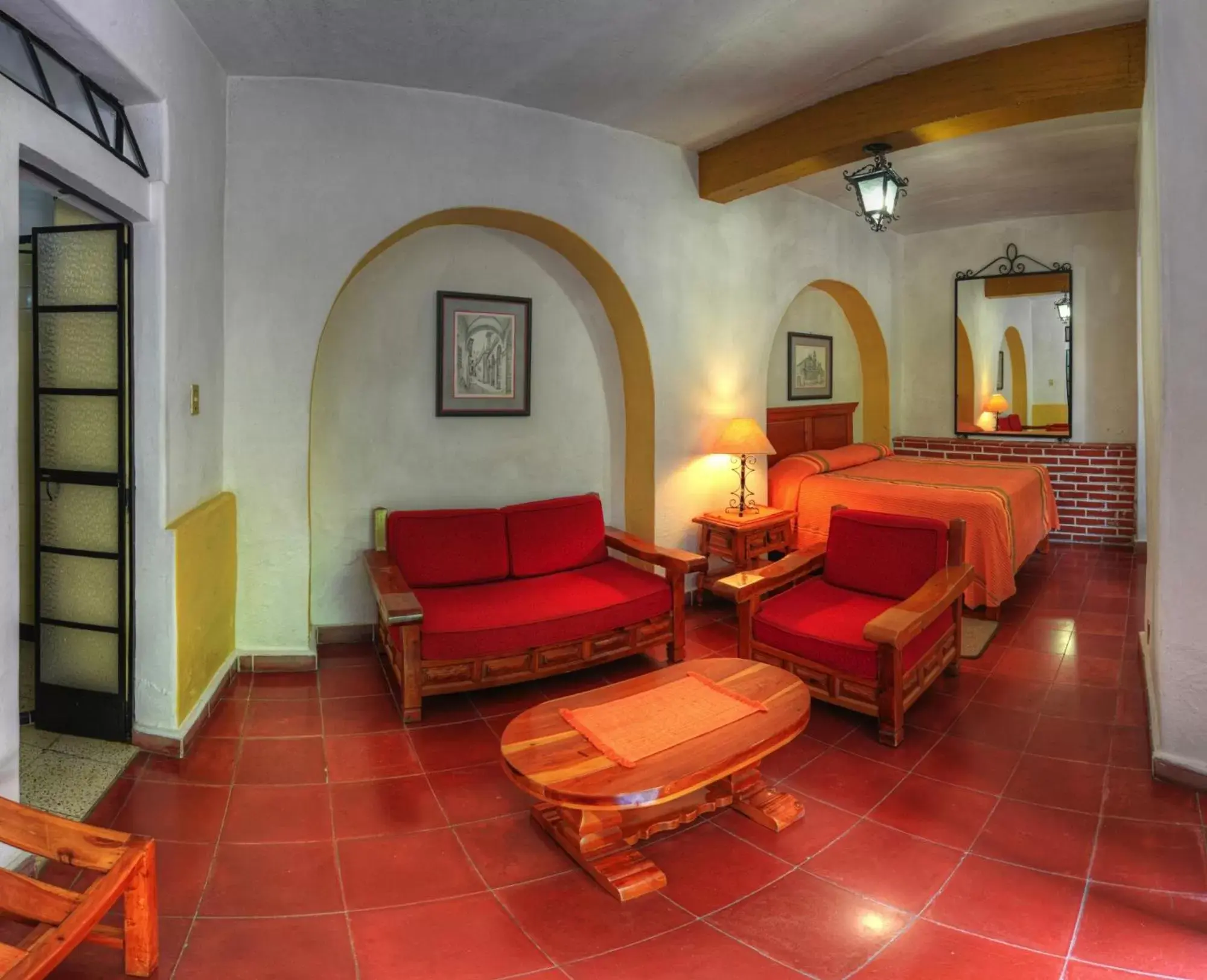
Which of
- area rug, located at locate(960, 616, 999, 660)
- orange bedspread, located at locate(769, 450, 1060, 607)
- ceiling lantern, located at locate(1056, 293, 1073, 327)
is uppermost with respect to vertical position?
ceiling lantern, located at locate(1056, 293, 1073, 327)

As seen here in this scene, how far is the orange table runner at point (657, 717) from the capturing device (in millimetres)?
2334

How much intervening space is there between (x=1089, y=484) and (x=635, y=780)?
21.7 ft

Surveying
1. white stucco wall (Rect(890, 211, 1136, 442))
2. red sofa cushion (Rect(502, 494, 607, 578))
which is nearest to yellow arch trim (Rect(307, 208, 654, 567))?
red sofa cushion (Rect(502, 494, 607, 578))

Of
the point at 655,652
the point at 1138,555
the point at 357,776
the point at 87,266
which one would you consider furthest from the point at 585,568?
the point at 1138,555

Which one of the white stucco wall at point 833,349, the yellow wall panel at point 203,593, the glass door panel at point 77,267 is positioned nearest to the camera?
the glass door panel at point 77,267

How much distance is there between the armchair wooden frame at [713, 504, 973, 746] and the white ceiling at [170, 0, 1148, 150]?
2281 millimetres

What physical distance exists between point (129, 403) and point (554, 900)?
8.01 ft

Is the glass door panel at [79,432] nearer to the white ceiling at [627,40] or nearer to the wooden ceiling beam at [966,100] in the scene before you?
the white ceiling at [627,40]

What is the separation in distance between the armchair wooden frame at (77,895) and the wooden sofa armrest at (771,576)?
8.02ft

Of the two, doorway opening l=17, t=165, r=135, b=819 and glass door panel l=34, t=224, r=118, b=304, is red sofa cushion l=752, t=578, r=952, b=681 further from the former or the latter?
glass door panel l=34, t=224, r=118, b=304

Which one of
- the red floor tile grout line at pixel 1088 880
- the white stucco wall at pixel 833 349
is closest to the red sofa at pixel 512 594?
the red floor tile grout line at pixel 1088 880

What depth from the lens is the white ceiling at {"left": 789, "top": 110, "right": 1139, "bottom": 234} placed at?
479cm

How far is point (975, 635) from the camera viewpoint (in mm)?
4508

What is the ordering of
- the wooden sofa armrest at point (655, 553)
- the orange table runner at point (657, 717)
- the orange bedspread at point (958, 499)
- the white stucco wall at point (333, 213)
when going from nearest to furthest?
the orange table runner at point (657, 717) < the white stucco wall at point (333, 213) < the wooden sofa armrest at point (655, 553) < the orange bedspread at point (958, 499)
